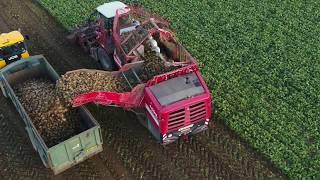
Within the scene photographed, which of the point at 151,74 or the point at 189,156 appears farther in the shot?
the point at 151,74

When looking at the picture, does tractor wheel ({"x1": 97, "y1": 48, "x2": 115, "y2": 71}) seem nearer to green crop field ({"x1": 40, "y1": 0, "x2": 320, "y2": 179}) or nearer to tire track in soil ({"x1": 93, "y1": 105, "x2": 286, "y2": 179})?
tire track in soil ({"x1": 93, "y1": 105, "x2": 286, "y2": 179})

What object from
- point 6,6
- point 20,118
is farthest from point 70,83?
point 6,6

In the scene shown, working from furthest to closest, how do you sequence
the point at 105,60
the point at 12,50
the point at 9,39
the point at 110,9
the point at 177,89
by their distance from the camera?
1. the point at 110,9
2. the point at 105,60
3. the point at 12,50
4. the point at 9,39
5. the point at 177,89

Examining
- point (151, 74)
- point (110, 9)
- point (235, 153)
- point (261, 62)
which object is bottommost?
point (235, 153)

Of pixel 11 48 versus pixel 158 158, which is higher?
pixel 11 48

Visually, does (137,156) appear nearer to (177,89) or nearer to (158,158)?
(158,158)

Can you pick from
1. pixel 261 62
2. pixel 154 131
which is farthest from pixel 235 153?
Result: pixel 261 62

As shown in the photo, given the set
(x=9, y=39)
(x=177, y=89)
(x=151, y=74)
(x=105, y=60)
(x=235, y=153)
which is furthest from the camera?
(x=105, y=60)
